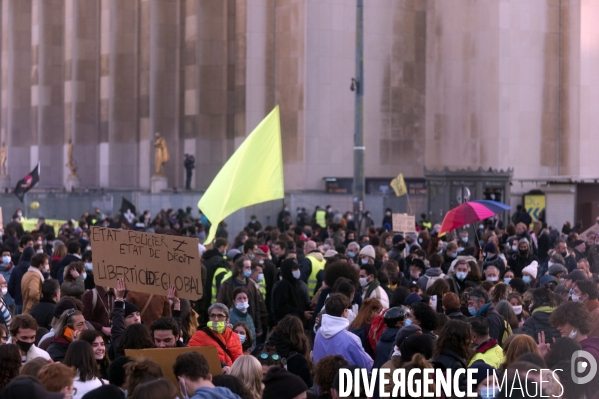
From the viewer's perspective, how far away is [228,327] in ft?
→ 29.6

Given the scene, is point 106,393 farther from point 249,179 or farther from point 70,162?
point 70,162

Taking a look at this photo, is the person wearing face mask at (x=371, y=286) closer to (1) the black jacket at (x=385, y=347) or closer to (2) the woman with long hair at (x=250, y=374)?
(1) the black jacket at (x=385, y=347)

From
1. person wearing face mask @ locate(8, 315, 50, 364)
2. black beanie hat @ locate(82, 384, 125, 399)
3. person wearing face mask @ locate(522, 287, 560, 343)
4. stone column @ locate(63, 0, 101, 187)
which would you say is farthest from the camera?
stone column @ locate(63, 0, 101, 187)

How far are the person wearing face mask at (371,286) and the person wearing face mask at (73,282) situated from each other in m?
3.13

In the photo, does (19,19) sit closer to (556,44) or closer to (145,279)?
(556,44)

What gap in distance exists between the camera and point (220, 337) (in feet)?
28.9

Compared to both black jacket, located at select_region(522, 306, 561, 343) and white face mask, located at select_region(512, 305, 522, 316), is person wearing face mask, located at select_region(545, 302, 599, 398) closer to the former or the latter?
black jacket, located at select_region(522, 306, 561, 343)

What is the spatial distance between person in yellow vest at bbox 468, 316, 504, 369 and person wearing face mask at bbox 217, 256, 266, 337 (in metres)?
4.53

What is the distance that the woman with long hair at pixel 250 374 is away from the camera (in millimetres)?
7062

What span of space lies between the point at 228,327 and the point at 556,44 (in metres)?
29.0

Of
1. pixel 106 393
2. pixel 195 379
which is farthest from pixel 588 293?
pixel 106 393

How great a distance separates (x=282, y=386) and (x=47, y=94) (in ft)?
172

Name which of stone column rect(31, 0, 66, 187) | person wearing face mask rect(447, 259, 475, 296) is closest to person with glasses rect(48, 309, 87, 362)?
person wearing face mask rect(447, 259, 475, 296)

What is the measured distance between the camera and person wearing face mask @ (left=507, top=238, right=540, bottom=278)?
1708 centimetres
